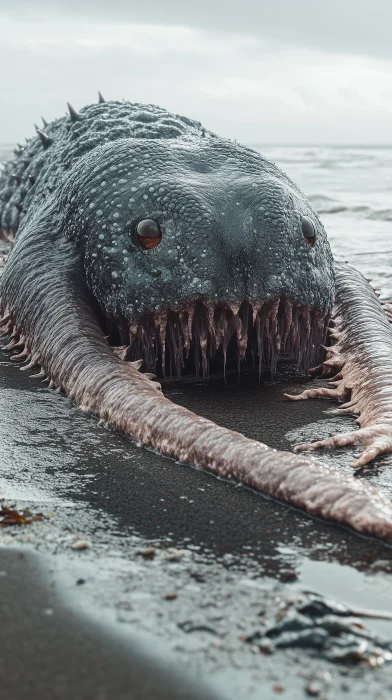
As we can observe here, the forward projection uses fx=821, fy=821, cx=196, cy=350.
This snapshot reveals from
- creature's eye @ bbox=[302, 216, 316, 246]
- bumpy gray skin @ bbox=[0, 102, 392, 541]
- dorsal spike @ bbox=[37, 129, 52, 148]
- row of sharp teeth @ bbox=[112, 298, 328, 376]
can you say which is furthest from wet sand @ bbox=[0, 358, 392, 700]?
dorsal spike @ bbox=[37, 129, 52, 148]

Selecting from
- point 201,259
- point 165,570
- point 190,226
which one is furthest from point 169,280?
point 165,570

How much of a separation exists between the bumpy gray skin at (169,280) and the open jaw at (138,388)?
0.01 meters

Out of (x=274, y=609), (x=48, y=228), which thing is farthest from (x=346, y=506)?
(x=48, y=228)

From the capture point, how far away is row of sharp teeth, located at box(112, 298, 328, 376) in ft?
12.9

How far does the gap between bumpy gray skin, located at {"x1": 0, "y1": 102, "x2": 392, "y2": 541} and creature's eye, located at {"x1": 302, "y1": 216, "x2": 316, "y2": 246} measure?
0.04 meters

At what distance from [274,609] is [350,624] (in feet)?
0.63

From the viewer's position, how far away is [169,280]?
3.88 m

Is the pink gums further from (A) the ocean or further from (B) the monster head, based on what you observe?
(A) the ocean

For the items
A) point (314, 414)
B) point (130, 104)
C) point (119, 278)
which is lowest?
point (314, 414)

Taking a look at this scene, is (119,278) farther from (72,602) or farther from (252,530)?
(72,602)

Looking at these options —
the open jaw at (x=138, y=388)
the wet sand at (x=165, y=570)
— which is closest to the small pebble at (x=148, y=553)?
the wet sand at (x=165, y=570)

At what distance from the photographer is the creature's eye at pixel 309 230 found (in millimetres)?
4130

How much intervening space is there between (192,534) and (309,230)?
2.09m

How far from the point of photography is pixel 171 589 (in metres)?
2.15
